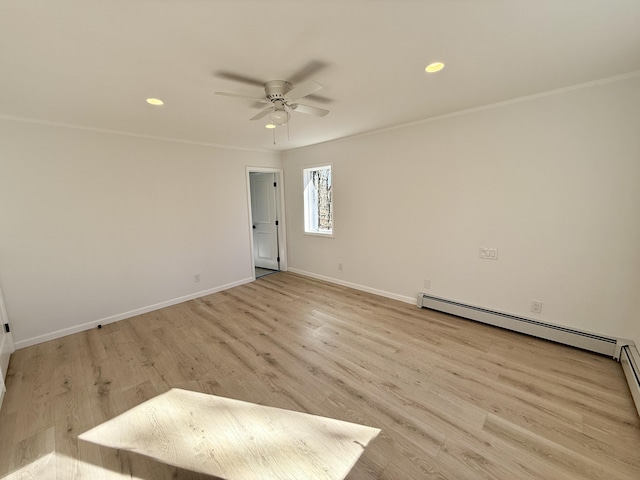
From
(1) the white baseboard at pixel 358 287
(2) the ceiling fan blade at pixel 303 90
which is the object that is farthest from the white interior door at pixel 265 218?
(2) the ceiling fan blade at pixel 303 90

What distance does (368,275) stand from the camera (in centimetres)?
411

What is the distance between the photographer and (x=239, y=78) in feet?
6.65

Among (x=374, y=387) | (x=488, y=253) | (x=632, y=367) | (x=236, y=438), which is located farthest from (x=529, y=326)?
(x=236, y=438)

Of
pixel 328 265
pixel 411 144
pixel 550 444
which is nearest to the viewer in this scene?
→ pixel 550 444

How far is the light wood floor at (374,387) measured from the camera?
1.49 meters

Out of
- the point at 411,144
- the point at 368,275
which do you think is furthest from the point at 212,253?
the point at 411,144

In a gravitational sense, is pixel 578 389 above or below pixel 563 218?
below

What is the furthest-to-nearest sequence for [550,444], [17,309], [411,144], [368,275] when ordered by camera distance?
[368,275]
[411,144]
[17,309]
[550,444]

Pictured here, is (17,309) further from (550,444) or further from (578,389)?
(578,389)

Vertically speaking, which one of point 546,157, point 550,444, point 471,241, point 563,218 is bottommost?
point 550,444

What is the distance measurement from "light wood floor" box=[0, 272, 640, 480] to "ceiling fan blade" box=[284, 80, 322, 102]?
2269 millimetres

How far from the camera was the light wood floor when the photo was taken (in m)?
1.49

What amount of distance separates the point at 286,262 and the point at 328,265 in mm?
1185

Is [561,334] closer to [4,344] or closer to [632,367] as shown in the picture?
[632,367]
